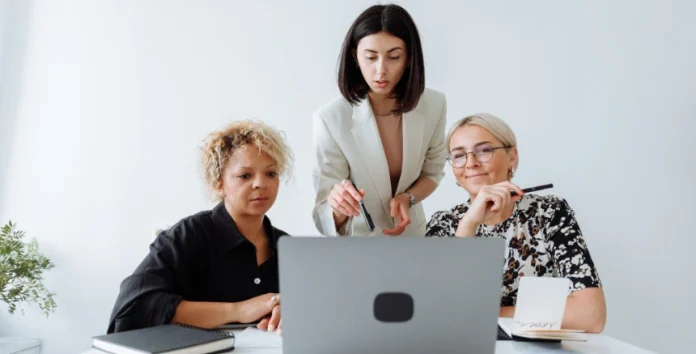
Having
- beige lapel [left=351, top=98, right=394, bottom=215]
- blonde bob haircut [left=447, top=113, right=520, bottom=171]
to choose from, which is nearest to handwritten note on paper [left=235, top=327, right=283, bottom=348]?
beige lapel [left=351, top=98, right=394, bottom=215]

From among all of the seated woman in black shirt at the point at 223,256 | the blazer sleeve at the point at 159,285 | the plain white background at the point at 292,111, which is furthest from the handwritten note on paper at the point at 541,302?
the plain white background at the point at 292,111

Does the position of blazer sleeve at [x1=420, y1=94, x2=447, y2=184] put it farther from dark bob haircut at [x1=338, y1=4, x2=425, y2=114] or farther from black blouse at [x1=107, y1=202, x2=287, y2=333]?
black blouse at [x1=107, y1=202, x2=287, y2=333]

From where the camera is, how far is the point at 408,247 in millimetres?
821

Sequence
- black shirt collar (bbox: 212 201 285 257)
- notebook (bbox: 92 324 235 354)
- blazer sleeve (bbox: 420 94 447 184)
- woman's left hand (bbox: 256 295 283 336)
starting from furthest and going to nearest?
blazer sleeve (bbox: 420 94 447 184) < black shirt collar (bbox: 212 201 285 257) < woman's left hand (bbox: 256 295 283 336) < notebook (bbox: 92 324 235 354)

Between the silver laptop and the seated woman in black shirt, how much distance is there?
563 mm

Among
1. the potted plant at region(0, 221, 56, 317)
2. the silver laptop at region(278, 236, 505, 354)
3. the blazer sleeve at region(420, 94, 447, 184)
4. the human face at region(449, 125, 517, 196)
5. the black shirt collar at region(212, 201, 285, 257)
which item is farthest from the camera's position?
the potted plant at region(0, 221, 56, 317)

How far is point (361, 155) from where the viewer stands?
2031mm

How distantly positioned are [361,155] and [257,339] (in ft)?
2.92

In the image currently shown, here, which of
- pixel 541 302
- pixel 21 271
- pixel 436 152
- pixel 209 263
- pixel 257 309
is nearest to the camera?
pixel 541 302

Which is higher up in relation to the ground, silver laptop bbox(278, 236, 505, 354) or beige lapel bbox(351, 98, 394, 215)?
beige lapel bbox(351, 98, 394, 215)

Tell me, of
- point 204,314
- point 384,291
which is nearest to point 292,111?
point 204,314

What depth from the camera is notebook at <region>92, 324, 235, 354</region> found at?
42.7 inches

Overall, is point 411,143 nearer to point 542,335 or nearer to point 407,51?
point 407,51

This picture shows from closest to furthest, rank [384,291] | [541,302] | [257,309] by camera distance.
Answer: [384,291] < [541,302] < [257,309]
